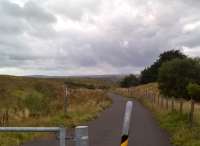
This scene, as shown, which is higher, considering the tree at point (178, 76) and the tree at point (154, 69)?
the tree at point (154, 69)

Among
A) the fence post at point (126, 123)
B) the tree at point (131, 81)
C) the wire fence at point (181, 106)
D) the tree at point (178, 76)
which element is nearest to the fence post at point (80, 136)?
the fence post at point (126, 123)

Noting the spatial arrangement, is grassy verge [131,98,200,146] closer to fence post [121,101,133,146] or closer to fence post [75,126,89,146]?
A: fence post [121,101,133,146]

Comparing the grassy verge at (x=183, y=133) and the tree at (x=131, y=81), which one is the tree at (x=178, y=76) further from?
the tree at (x=131, y=81)

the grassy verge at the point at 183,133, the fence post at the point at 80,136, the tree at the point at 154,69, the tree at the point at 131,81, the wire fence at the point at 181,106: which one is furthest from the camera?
the tree at the point at 131,81

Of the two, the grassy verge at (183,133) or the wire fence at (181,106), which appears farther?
the wire fence at (181,106)

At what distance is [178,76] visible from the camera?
28188 mm

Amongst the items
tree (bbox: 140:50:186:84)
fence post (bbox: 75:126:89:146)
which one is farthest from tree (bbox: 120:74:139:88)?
fence post (bbox: 75:126:89:146)

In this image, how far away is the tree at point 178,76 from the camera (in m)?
28.1

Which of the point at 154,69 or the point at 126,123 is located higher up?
the point at 154,69

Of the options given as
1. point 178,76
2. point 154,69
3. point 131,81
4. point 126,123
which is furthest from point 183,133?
point 131,81

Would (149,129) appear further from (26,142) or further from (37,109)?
(37,109)

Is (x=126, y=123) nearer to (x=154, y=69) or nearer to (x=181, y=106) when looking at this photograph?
(x=181, y=106)

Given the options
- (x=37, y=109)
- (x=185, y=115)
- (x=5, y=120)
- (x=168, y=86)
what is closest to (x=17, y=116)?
(x=5, y=120)

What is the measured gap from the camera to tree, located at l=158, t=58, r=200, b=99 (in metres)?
28.1
